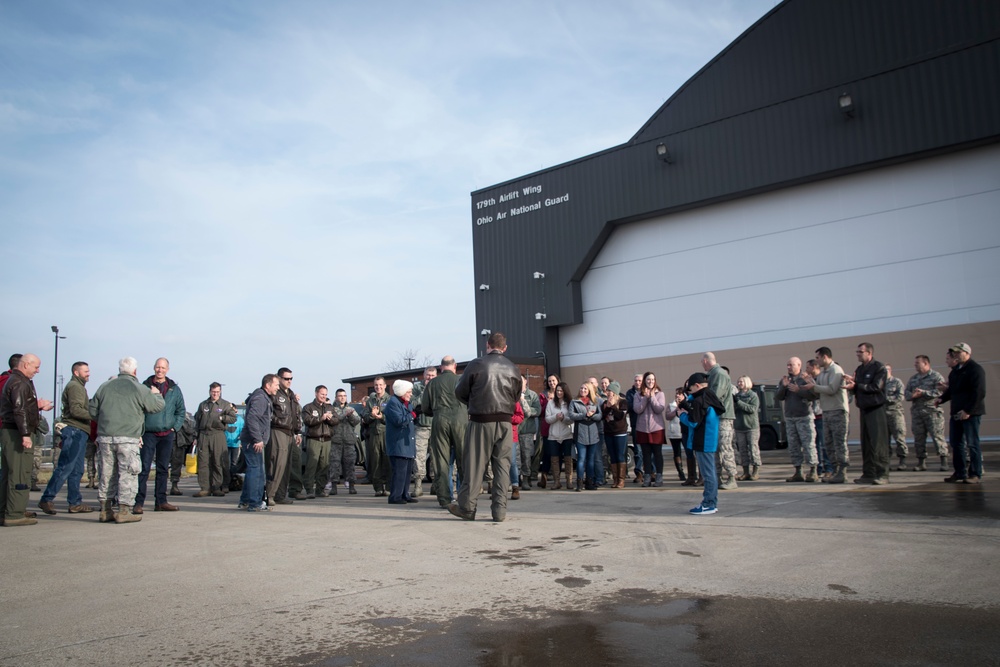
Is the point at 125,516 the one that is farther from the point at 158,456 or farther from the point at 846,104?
the point at 846,104

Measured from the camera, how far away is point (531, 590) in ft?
14.4

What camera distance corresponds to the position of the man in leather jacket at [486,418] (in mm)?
7793

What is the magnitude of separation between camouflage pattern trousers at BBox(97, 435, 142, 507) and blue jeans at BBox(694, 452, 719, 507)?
625 centimetres

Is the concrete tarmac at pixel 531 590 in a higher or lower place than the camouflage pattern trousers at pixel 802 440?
lower

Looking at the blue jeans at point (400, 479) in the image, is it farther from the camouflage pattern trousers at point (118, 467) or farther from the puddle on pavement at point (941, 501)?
the puddle on pavement at point (941, 501)

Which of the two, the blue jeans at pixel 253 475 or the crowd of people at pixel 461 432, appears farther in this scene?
the blue jeans at pixel 253 475

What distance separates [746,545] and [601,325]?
889 inches

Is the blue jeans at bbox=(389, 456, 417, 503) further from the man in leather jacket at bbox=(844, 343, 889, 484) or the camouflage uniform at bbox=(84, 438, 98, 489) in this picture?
the camouflage uniform at bbox=(84, 438, 98, 489)

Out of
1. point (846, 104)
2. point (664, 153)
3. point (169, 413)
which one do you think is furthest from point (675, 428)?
point (664, 153)

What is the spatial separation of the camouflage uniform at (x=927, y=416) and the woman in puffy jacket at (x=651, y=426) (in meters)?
3.80

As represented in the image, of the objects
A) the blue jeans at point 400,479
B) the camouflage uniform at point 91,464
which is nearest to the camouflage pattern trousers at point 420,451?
the blue jeans at point 400,479

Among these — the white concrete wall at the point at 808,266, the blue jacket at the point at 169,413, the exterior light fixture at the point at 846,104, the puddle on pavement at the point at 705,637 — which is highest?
the exterior light fixture at the point at 846,104

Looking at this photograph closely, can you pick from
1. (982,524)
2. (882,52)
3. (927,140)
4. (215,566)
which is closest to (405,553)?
(215,566)

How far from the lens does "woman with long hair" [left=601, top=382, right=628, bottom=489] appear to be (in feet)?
37.7
